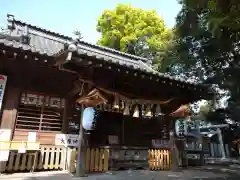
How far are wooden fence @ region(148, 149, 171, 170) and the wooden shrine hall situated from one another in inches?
10.5

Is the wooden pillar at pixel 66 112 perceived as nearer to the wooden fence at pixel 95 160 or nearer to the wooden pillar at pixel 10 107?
the wooden fence at pixel 95 160

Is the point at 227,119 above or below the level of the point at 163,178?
above

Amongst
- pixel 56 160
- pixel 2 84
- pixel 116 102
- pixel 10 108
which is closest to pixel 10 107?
pixel 10 108

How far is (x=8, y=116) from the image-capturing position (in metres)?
7.95

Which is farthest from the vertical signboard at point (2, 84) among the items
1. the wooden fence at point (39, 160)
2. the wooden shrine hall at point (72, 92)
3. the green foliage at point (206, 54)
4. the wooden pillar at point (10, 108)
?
the green foliage at point (206, 54)

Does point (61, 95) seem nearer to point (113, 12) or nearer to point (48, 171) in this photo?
point (48, 171)

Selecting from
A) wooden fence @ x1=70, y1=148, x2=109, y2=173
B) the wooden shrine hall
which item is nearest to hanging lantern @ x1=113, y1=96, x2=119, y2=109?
the wooden shrine hall

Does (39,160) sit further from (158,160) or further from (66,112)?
(158,160)

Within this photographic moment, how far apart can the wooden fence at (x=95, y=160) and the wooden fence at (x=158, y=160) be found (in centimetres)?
212

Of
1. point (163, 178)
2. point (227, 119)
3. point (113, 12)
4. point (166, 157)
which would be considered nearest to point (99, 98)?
point (163, 178)

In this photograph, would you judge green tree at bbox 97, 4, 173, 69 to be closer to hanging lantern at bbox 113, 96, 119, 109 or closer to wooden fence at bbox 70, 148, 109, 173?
hanging lantern at bbox 113, 96, 119, 109

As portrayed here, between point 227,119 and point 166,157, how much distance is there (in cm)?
1304

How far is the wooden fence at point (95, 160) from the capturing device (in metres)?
7.74

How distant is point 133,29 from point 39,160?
2264cm
